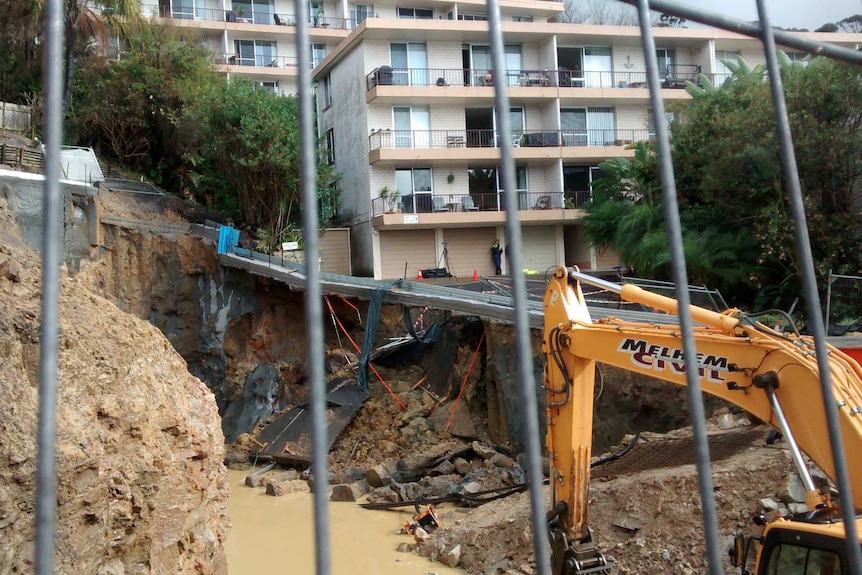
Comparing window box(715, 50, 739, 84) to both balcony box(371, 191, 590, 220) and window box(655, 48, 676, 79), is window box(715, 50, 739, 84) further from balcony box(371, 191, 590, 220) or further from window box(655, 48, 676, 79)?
balcony box(371, 191, 590, 220)

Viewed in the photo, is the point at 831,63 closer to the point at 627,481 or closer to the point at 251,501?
the point at 627,481

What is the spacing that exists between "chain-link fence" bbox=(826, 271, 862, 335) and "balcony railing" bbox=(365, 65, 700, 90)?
44.8ft

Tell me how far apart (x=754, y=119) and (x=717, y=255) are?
3.04m

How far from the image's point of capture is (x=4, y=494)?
5559 millimetres

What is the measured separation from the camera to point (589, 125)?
2762 cm

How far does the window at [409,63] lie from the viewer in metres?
26.8

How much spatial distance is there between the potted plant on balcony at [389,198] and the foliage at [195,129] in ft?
6.50

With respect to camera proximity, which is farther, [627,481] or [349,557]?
[349,557]

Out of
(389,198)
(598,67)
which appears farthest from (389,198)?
(598,67)

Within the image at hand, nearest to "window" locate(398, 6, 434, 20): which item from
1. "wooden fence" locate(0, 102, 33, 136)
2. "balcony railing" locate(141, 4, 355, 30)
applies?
"balcony railing" locate(141, 4, 355, 30)

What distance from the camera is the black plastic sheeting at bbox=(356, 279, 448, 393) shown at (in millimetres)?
16938

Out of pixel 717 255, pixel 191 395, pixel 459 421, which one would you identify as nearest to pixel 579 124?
pixel 717 255

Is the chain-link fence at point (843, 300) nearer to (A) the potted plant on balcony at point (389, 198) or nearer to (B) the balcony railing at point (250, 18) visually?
(A) the potted plant on balcony at point (389, 198)

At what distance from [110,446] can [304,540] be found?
6113mm
